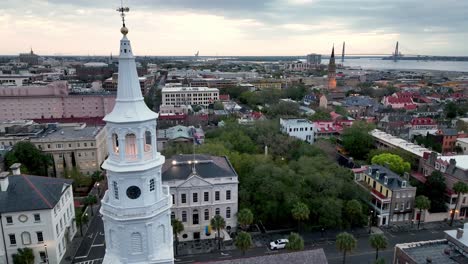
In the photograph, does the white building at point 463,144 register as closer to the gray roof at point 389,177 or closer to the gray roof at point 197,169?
the gray roof at point 389,177

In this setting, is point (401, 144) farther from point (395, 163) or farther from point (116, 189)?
point (116, 189)

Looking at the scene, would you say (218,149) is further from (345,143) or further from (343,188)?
(345,143)

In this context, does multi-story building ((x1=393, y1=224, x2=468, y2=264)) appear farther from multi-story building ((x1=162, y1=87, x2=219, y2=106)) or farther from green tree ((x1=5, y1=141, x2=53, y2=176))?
multi-story building ((x1=162, y1=87, x2=219, y2=106))

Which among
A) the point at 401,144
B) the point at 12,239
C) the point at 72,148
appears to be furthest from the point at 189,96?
the point at 12,239

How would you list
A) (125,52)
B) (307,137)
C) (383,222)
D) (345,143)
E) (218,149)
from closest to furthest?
(125,52), (383,222), (218,149), (345,143), (307,137)

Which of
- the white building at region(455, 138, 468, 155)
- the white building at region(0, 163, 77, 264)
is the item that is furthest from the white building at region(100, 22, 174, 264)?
the white building at region(455, 138, 468, 155)

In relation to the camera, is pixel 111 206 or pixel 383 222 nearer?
pixel 111 206

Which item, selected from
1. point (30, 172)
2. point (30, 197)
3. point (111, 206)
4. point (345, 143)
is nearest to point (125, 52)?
point (111, 206)

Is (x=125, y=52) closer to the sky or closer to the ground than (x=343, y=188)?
closer to the sky
